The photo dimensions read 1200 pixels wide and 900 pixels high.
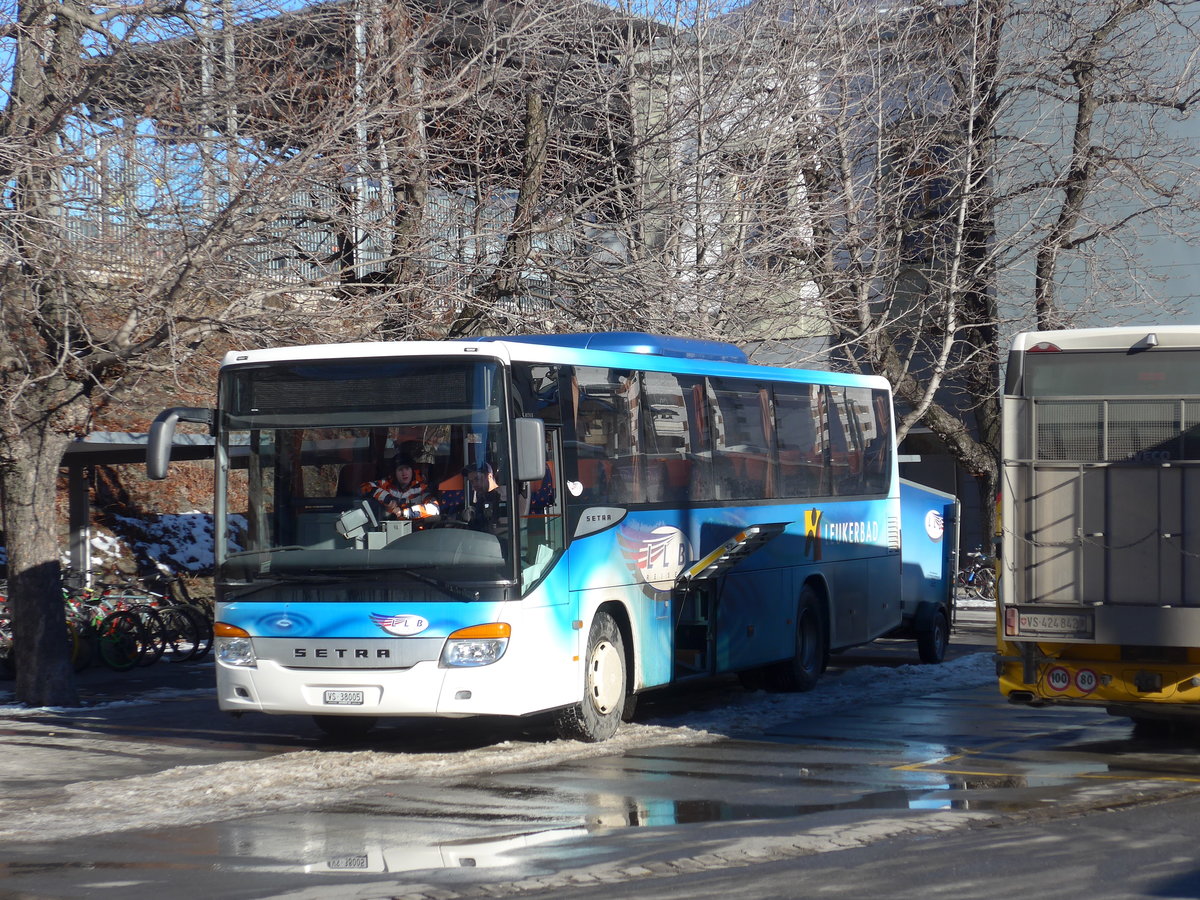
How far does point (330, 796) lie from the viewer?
9.55 m

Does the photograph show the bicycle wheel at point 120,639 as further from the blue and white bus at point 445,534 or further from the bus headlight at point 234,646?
the bus headlight at point 234,646

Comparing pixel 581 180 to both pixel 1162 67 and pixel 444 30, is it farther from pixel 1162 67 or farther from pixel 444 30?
pixel 1162 67

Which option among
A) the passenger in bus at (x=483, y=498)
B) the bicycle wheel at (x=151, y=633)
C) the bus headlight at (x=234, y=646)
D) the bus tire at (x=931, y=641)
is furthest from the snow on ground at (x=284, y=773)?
the bus tire at (x=931, y=641)

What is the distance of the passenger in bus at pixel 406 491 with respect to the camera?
35.5 ft

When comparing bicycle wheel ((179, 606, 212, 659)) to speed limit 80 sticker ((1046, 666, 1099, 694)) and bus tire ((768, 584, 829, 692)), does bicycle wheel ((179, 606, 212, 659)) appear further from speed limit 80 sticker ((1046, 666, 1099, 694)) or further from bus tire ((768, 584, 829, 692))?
speed limit 80 sticker ((1046, 666, 1099, 694))

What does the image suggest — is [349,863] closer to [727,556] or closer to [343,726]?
[343,726]

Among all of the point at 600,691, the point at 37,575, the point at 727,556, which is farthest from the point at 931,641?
the point at 37,575

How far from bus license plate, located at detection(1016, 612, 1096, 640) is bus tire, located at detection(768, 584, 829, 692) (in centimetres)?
467

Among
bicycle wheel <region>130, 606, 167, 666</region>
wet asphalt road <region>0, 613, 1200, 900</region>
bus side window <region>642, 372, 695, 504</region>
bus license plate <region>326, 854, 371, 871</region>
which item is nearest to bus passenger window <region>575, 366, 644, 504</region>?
bus side window <region>642, 372, 695, 504</region>

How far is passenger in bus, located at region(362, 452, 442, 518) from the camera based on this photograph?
1081 cm

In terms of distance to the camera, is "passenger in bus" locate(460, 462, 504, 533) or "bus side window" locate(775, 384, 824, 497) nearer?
"passenger in bus" locate(460, 462, 504, 533)

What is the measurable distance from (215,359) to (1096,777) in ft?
34.2

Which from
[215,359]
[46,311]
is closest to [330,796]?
[46,311]

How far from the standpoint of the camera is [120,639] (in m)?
17.7
